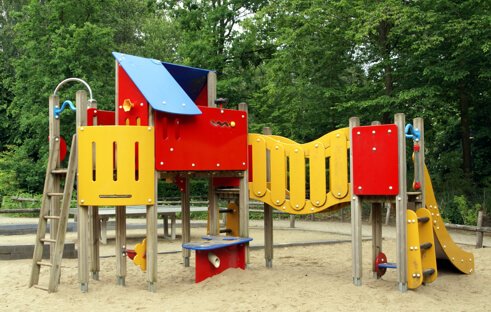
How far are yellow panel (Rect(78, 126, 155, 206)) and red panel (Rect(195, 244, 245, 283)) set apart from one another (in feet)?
3.45

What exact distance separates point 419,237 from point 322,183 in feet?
4.69

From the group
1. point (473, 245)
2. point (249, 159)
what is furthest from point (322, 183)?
point (473, 245)

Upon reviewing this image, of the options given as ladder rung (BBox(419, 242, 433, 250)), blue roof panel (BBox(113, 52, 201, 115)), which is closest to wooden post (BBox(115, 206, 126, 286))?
blue roof panel (BBox(113, 52, 201, 115))

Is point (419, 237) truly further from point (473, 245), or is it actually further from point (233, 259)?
point (473, 245)

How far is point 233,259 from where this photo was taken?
7680 millimetres

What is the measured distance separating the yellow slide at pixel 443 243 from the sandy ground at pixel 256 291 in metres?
0.18

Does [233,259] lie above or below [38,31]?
below

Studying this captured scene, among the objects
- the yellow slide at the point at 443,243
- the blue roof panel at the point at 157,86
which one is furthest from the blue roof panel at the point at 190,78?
the yellow slide at the point at 443,243

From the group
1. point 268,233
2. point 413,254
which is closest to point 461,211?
point 268,233

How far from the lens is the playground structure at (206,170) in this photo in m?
6.73

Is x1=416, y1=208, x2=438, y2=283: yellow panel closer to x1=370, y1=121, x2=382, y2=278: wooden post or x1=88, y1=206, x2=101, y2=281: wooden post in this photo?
x1=370, y1=121, x2=382, y2=278: wooden post

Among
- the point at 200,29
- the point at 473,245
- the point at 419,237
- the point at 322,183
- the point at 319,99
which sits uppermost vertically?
the point at 200,29

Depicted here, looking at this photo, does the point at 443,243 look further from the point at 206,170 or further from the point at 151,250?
the point at 151,250

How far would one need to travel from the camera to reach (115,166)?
684 cm
